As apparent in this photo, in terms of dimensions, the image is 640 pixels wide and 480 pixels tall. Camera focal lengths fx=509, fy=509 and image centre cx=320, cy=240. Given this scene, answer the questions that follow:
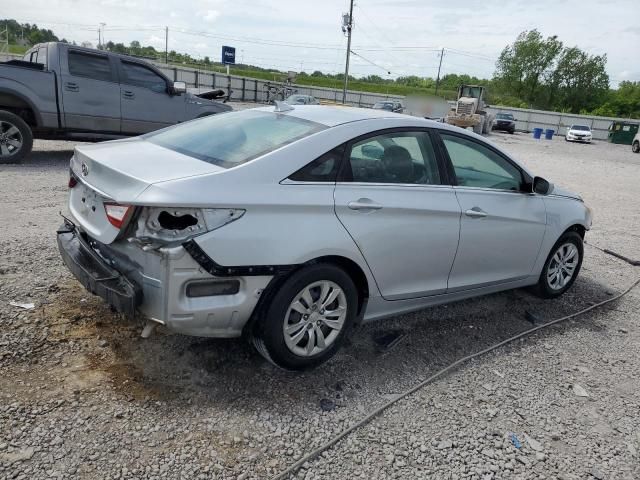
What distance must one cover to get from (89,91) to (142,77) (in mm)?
1052

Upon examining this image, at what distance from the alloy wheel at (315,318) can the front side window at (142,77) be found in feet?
25.1

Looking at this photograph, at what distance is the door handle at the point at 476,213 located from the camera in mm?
3691

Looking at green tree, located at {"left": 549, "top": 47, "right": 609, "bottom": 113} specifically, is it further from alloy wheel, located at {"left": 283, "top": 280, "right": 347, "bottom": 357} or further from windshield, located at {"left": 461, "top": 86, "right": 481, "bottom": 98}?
alloy wheel, located at {"left": 283, "top": 280, "right": 347, "bottom": 357}

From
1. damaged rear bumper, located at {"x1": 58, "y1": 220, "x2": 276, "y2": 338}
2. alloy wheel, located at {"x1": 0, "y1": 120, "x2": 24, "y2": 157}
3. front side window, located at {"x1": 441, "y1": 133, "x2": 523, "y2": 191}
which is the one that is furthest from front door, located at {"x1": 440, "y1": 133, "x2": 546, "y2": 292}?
alloy wheel, located at {"x1": 0, "y1": 120, "x2": 24, "y2": 157}

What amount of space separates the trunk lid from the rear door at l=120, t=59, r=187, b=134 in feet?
20.6

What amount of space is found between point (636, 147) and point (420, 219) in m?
35.7

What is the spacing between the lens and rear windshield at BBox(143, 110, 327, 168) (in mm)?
3027

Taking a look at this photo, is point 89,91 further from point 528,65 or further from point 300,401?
point 528,65

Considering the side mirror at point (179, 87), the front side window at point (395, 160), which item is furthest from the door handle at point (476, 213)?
the side mirror at point (179, 87)

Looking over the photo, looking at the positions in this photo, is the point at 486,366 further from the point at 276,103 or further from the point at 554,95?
the point at 554,95

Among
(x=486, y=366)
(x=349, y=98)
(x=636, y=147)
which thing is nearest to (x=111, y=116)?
(x=486, y=366)

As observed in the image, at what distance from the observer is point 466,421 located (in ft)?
9.62

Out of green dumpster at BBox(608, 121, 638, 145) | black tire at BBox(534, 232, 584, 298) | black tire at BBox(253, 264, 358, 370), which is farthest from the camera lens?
green dumpster at BBox(608, 121, 638, 145)

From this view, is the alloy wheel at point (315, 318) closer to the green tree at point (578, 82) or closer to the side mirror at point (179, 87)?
the side mirror at point (179, 87)
